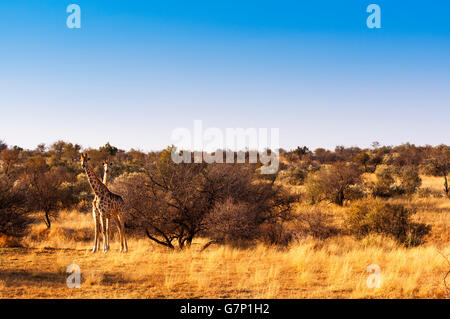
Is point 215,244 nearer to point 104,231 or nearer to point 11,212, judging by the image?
point 104,231

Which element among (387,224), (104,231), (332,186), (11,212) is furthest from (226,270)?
(332,186)

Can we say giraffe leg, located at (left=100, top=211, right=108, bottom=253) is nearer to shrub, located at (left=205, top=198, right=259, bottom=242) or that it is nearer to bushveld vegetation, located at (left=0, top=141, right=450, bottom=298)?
bushveld vegetation, located at (left=0, top=141, right=450, bottom=298)

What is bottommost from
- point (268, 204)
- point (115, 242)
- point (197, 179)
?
point (115, 242)

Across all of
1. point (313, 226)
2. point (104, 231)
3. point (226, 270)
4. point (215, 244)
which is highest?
point (104, 231)

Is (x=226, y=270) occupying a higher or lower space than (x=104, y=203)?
lower

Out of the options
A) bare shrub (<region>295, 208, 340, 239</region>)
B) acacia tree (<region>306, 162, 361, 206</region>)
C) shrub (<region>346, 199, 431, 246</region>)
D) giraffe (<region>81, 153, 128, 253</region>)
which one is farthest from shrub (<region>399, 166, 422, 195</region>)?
giraffe (<region>81, 153, 128, 253</region>)

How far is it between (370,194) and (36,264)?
841 inches

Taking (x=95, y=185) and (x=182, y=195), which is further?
(x=182, y=195)

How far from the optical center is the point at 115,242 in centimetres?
1294

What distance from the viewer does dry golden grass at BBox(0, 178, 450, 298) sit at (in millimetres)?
7082

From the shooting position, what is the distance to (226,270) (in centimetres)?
899

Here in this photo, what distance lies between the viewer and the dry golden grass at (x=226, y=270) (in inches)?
279
